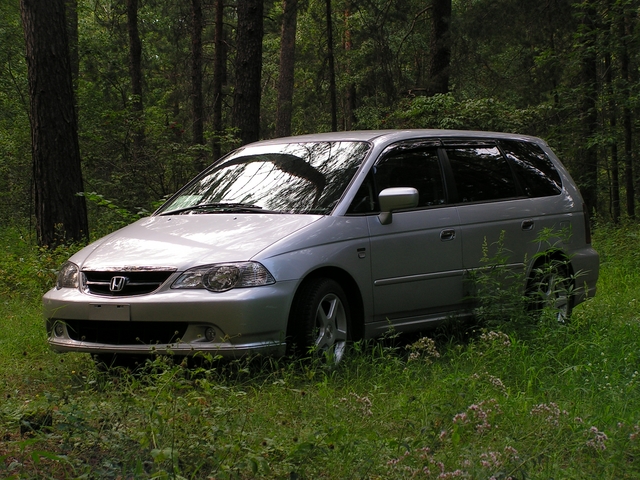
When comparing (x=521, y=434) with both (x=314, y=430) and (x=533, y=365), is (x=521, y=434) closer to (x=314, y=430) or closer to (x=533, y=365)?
(x=314, y=430)

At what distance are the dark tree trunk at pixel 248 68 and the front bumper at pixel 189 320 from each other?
7.87m

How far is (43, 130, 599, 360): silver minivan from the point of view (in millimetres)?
5055

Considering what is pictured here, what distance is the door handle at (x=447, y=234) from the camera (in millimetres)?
6492

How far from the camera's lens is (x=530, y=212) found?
286 inches

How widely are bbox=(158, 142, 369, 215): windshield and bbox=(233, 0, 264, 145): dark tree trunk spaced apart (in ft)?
19.8

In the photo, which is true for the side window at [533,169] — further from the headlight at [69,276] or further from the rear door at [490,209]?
the headlight at [69,276]

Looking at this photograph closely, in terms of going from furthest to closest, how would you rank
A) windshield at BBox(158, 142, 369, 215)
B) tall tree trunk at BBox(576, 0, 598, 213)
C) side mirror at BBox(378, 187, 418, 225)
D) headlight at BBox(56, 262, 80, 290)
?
tall tree trunk at BBox(576, 0, 598, 213) < windshield at BBox(158, 142, 369, 215) < side mirror at BBox(378, 187, 418, 225) < headlight at BBox(56, 262, 80, 290)

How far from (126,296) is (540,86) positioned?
20.1 m

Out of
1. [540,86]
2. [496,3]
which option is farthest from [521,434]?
[540,86]

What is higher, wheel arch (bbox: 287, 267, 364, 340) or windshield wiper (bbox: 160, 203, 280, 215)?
windshield wiper (bbox: 160, 203, 280, 215)

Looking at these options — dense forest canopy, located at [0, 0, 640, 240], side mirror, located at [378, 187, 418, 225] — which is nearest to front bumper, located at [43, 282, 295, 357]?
side mirror, located at [378, 187, 418, 225]

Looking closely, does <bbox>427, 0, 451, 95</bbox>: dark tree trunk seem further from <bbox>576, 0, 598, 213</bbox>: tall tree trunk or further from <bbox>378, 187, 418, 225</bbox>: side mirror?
<bbox>378, 187, 418, 225</bbox>: side mirror

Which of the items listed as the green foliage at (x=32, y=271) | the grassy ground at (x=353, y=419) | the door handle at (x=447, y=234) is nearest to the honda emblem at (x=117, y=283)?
the grassy ground at (x=353, y=419)

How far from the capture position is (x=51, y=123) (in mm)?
10648
